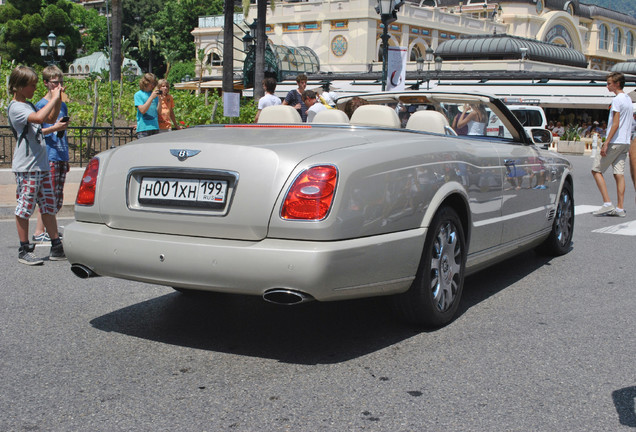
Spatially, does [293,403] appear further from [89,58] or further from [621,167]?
[89,58]

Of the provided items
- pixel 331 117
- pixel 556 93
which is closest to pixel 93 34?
pixel 556 93

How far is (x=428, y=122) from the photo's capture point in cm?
531

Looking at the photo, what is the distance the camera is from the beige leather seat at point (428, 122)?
5.30 metres

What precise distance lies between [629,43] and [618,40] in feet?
13.8

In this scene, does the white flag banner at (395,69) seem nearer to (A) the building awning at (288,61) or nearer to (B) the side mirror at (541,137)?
(B) the side mirror at (541,137)

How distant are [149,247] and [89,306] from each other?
1363mm

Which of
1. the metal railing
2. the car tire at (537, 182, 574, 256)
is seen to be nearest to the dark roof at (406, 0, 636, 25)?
the metal railing

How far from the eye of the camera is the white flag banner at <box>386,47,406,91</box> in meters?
17.4

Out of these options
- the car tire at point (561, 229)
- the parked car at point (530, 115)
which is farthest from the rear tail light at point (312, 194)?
the parked car at point (530, 115)

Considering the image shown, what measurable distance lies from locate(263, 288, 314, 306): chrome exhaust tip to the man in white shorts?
25.0ft

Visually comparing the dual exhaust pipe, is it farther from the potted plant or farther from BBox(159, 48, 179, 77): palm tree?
BBox(159, 48, 179, 77): palm tree

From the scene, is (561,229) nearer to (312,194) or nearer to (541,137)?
(541,137)

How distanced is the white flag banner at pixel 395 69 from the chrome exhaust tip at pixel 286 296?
548 inches

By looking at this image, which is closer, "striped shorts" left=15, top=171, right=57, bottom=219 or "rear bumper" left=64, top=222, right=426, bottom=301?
"rear bumper" left=64, top=222, right=426, bottom=301
